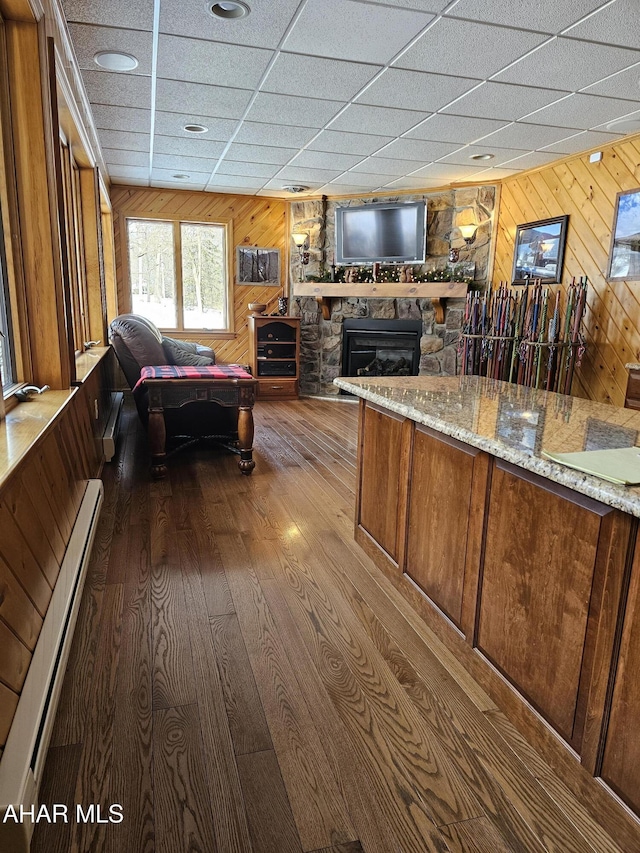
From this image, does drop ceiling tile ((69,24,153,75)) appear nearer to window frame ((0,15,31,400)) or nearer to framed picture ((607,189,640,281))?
window frame ((0,15,31,400))

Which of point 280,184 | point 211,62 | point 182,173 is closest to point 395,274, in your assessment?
point 280,184

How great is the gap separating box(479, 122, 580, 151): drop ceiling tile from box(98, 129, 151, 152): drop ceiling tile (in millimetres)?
3056

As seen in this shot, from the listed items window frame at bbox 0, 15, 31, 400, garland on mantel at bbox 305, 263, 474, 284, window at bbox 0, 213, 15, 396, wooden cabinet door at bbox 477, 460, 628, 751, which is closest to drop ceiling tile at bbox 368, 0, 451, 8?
window frame at bbox 0, 15, 31, 400

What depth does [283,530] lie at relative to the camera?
10.1 ft

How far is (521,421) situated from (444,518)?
45cm

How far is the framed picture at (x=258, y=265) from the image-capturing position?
766 centimetres

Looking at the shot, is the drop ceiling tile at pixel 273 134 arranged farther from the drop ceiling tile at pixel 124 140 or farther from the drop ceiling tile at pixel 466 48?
the drop ceiling tile at pixel 466 48

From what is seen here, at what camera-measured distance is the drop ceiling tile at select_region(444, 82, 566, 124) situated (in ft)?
12.3

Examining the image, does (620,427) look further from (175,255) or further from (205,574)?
(175,255)

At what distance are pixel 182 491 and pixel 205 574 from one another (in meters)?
1.21

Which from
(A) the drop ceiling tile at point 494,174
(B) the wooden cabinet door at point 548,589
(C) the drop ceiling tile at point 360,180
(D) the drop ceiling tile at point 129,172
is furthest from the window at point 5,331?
(A) the drop ceiling tile at point 494,174

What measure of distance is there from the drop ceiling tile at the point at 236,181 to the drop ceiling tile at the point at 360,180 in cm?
91

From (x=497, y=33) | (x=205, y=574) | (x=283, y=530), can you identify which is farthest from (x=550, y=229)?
(x=205, y=574)

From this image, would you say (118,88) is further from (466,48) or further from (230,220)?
(230,220)
